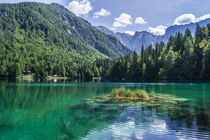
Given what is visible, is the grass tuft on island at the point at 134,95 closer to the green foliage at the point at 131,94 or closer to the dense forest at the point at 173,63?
the green foliage at the point at 131,94

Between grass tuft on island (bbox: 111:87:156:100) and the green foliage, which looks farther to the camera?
the green foliage

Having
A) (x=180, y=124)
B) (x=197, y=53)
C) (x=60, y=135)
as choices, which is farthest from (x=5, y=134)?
(x=197, y=53)

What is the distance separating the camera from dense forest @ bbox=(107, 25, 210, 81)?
343ft

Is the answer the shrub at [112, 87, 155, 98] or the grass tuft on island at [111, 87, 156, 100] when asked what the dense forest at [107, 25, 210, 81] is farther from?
the shrub at [112, 87, 155, 98]

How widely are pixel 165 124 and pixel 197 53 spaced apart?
329ft

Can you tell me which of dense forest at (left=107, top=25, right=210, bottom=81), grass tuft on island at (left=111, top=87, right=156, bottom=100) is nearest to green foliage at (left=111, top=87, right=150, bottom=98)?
grass tuft on island at (left=111, top=87, right=156, bottom=100)

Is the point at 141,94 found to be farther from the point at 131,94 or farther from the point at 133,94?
the point at 131,94

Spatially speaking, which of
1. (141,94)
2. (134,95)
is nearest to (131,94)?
(134,95)

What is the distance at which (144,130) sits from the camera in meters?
16.4

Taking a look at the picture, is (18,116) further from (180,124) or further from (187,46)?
(187,46)

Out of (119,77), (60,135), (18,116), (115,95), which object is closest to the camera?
(60,135)

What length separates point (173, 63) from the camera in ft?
377

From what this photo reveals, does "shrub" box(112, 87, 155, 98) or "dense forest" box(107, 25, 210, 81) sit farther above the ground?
"dense forest" box(107, 25, 210, 81)

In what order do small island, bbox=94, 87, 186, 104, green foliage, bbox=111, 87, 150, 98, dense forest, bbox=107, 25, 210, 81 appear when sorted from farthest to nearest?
dense forest, bbox=107, 25, 210, 81 < green foliage, bbox=111, 87, 150, 98 < small island, bbox=94, 87, 186, 104
